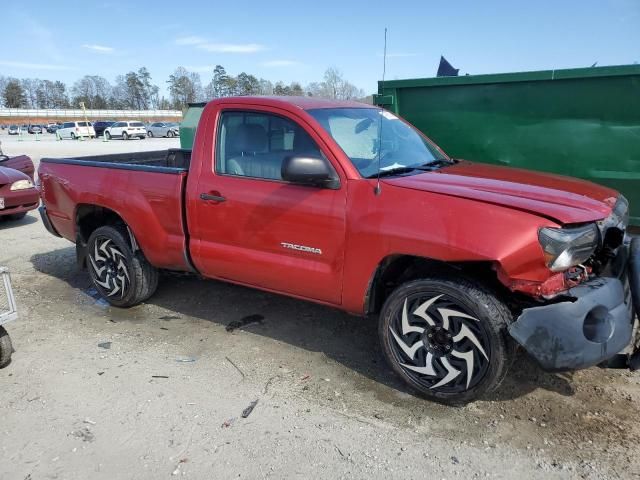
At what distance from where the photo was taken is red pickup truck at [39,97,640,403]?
2713mm

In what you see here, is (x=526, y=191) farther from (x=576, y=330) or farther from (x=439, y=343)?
(x=439, y=343)

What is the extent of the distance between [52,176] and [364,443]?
13.4ft

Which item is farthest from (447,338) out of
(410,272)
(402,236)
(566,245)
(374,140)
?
(374,140)

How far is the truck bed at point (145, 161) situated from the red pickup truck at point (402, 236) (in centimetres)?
7

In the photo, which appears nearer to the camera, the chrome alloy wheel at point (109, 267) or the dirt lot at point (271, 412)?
the dirt lot at point (271, 412)

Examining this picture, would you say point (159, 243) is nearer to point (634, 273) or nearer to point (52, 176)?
point (52, 176)

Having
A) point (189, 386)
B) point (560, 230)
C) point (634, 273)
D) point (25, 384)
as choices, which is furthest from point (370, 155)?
point (25, 384)

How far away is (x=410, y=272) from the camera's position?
3.30 m

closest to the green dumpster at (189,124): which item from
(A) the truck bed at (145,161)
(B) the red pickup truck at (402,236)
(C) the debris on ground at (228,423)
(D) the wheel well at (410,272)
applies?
(A) the truck bed at (145,161)

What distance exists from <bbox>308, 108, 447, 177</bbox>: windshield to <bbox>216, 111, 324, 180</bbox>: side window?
22 centimetres

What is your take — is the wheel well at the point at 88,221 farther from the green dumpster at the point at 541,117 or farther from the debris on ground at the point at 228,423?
the green dumpster at the point at 541,117

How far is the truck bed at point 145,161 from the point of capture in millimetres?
4266

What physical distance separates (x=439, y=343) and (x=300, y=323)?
1.54 m

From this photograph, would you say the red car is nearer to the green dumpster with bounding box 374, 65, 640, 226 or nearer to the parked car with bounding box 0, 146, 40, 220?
the parked car with bounding box 0, 146, 40, 220
